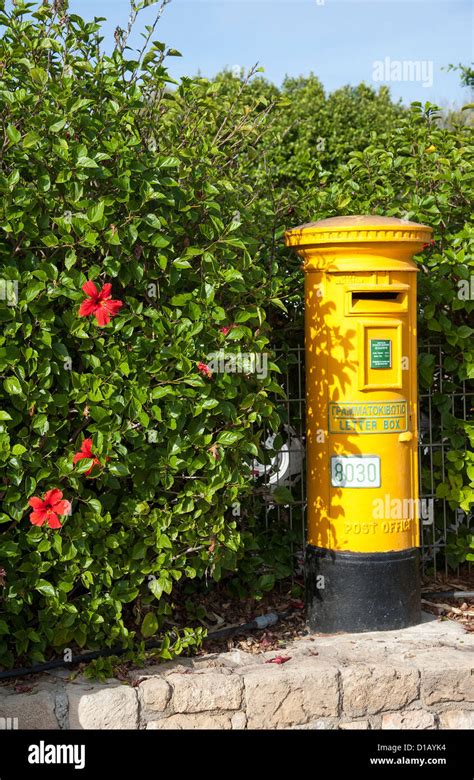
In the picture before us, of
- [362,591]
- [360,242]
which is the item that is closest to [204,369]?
[360,242]

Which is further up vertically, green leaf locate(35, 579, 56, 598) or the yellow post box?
the yellow post box

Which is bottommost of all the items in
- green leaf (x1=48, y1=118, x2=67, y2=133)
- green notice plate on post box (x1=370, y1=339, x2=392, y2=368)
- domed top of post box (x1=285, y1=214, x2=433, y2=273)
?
green notice plate on post box (x1=370, y1=339, x2=392, y2=368)

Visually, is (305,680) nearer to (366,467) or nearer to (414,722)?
(414,722)

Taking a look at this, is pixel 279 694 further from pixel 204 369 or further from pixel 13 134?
pixel 13 134

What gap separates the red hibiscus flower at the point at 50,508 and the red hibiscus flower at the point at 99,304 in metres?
0.71

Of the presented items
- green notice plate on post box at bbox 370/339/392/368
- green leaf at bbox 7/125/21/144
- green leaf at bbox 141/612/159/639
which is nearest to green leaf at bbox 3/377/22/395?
A: green leaf at bbox 7/125/21/144

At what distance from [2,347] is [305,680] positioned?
189 cm

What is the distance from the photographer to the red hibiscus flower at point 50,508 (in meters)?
3.96

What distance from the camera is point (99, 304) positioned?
4.00 m

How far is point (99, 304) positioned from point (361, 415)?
1422 mm

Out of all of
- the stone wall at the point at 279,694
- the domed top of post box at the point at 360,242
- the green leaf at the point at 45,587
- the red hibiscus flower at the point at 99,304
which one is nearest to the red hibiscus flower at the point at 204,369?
the red hibiscus flower at the point at 99,304

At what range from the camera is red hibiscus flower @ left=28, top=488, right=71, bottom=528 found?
3957 mm

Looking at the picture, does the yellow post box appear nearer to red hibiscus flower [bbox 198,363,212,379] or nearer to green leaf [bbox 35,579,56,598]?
red hibiscus flower [bbox 198,363,212,379]

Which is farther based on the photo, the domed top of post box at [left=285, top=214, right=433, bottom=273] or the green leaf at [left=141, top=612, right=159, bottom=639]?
the domed top of post box at [left=285, top=214, right=433, bottom=273]
